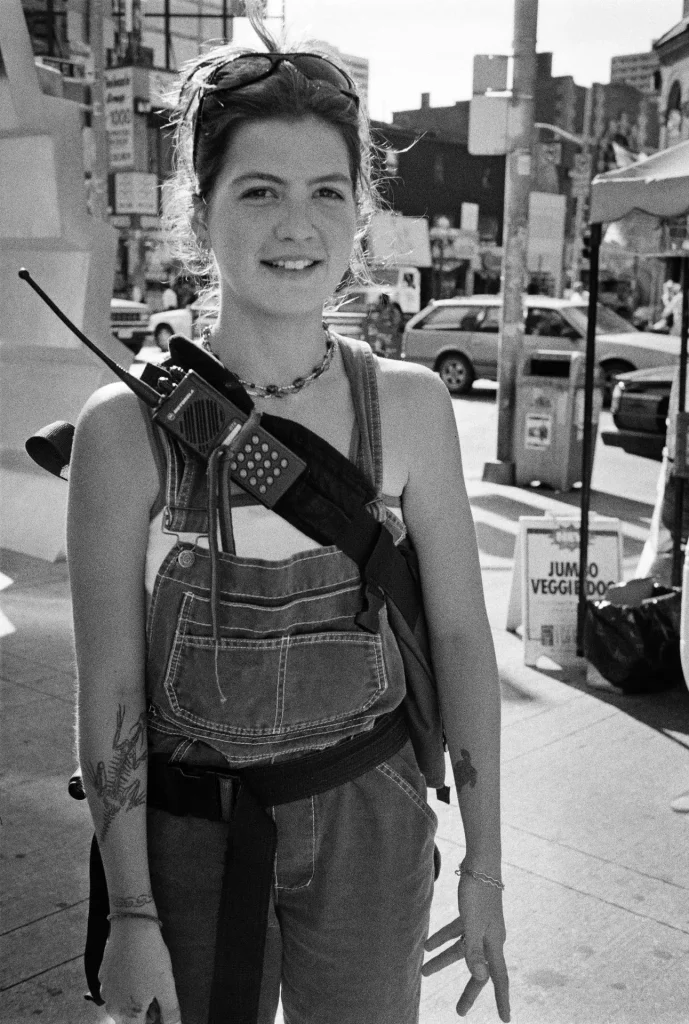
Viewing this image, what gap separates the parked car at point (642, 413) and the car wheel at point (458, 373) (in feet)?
24.4

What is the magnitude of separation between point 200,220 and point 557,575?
419 cm

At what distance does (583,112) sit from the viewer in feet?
167

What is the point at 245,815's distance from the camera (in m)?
1.54

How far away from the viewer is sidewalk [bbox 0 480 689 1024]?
9.62 feet

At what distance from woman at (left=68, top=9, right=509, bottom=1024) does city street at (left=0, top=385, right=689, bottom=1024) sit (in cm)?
141

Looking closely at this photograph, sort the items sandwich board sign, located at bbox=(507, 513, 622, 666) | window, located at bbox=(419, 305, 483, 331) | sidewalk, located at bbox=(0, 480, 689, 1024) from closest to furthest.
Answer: sidewalk, located at bbox=(0, 480, 689, 1024) < sandwich board sign, located at bbox=(507, 513, 622, 666) < window, located at bbox=(419, 305, 483, 331)

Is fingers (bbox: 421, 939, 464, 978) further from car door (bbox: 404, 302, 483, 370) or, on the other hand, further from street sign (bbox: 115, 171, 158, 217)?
street sign (bbox: 115, 171, 158, 217)

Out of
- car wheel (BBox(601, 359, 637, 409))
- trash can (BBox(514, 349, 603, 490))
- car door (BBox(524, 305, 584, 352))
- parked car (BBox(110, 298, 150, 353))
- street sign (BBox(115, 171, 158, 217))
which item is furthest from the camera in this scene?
street sign (BBox(115, 171, 158, 217))

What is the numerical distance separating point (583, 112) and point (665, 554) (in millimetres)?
49060

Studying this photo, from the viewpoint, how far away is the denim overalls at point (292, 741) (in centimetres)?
154

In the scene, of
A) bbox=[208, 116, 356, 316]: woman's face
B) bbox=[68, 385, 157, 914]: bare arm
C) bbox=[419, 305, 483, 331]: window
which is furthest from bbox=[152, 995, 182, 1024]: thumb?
bbox=[419, 305, 483, 331]: window

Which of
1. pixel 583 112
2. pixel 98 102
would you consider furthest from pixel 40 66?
pixel 583 112

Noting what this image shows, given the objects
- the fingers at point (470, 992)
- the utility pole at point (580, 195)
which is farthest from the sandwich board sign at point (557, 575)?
the utility pole at point (580, 195)

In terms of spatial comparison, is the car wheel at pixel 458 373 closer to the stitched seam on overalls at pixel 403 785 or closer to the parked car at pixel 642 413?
the parked car at pixel 642 413
